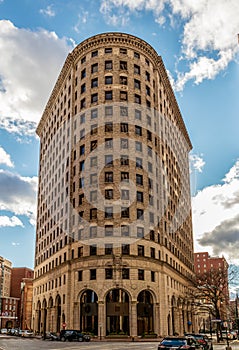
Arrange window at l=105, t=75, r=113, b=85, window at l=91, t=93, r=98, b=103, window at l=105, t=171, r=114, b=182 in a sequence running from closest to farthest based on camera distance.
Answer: window at l=105, t=171, r=114, b=182
window at l=91, t=93, r=98, b=103
window at l=105, t=75, r=113, b=85

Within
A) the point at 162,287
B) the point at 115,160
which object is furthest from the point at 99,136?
the point at 162,287

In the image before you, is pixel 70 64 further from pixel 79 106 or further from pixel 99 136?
pixel 99 136

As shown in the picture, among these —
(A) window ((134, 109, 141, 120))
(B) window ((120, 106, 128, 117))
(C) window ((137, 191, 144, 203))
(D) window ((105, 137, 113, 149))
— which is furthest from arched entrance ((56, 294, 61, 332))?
(A) window ((134, 109, 141, 120))

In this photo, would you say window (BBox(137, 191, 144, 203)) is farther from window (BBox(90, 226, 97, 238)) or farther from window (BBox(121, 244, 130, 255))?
window (BBox(90, 226, 97, 238))

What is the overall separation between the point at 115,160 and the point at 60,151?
787 inches

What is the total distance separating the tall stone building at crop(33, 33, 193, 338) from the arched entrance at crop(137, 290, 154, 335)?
15 centimetres

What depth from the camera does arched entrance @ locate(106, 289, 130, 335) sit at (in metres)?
60.7

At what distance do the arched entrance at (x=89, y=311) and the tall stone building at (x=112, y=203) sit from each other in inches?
6.0

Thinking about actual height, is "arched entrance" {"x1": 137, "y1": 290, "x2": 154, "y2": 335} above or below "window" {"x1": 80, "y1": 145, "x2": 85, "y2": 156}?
below

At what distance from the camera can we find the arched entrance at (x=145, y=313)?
204ft

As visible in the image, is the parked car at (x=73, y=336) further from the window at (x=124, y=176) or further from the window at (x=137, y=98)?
the window at (x=137, y=98)

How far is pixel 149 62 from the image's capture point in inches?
3123

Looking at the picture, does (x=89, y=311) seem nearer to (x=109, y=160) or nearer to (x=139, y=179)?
(x=139, y=179)

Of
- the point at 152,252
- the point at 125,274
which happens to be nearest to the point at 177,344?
the point at 125,274
